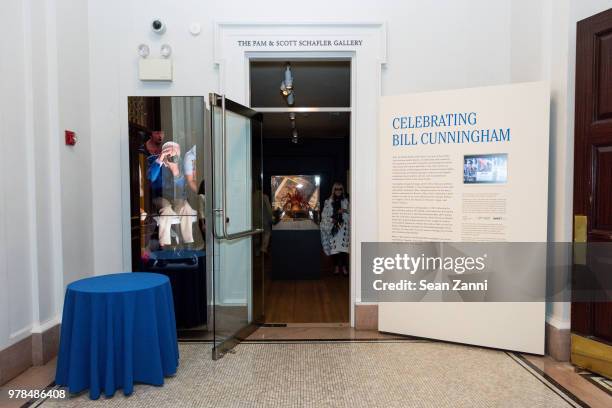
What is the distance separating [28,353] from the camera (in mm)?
3615

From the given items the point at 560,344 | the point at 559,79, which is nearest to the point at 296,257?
the point at 560,344

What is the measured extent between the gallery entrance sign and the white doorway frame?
0.83ft

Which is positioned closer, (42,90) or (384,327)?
(42,90)

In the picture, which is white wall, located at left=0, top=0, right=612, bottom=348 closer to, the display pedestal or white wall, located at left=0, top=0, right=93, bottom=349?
white wall, located at left=0, top=0, right=93, bottom=349

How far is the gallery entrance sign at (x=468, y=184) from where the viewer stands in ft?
12.7

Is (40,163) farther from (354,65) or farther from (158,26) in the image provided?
(354,65)

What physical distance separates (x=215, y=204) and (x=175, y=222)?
2.01 ft

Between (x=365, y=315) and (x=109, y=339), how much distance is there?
8.56 feet

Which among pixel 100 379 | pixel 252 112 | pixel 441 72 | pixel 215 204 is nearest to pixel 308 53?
pixel 252 112

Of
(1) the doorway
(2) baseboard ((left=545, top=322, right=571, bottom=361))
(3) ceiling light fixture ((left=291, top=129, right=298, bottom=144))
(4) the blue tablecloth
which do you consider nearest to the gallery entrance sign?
(2) baseboard ((left=545, top=322, right=571, bottom=361))

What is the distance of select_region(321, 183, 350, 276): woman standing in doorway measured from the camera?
7227mm

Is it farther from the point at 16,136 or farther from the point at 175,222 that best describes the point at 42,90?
the point at 175,222

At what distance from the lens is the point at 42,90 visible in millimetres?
3801

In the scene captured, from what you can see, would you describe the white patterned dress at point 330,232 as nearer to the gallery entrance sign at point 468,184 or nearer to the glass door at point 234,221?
the glass door at point 234,221
